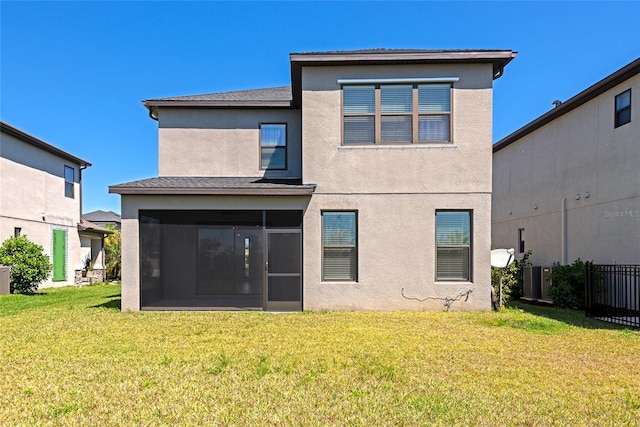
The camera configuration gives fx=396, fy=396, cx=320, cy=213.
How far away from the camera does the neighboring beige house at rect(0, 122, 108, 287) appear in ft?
52.5

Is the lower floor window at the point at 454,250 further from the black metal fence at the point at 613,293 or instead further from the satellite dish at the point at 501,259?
the black metal fence at the point at 613,293

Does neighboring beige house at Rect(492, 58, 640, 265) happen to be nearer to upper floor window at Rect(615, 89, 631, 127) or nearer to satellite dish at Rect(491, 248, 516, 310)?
upper floor window at Rect(615, 89, 631, 127)

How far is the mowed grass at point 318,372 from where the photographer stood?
414cm

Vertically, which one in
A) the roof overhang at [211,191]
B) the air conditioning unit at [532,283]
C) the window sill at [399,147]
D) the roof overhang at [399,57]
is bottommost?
the air conditioning unit at [532,283]

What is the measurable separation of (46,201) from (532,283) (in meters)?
20.7

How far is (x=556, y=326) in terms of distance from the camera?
8750mm

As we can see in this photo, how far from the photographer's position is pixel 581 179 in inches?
507

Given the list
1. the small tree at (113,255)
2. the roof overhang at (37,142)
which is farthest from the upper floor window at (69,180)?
the small tree at (113,255)

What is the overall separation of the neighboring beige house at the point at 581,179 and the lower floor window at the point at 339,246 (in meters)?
7.43

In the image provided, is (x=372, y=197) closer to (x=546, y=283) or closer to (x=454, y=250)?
(x=454, y=250)

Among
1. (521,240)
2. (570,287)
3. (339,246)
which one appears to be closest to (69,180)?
(339,246)

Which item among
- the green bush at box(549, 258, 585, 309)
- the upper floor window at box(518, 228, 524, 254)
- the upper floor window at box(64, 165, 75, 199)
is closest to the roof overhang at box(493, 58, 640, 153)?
the upper floor window at box(518, 228, 524, 254)

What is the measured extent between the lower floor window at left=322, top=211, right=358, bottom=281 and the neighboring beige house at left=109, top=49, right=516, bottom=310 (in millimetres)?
27

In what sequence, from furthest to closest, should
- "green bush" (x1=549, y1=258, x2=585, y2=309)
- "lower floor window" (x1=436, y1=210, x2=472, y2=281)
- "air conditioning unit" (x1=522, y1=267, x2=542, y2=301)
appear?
"air conditioning unit" (x1=522, y1=267, x2=542, y2=301), "green bush" (x1=549, y1=258, x2=585, y2=309), "lower floor window" (x1=436, y1=210, x2=472, y2=281)
